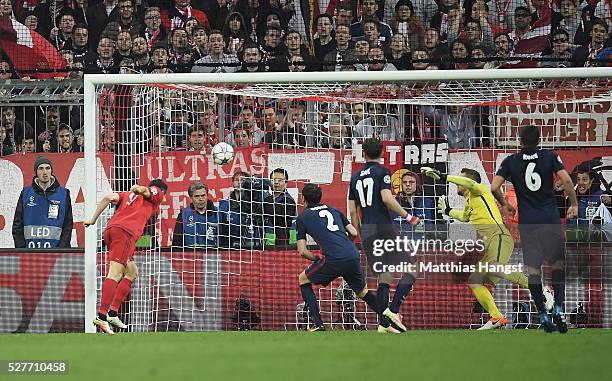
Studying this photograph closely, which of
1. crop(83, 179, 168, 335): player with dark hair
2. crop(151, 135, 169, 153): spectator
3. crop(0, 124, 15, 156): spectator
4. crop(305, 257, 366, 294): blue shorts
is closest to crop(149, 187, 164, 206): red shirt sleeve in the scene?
crop(83, 179, 168, 335): player with dark hair

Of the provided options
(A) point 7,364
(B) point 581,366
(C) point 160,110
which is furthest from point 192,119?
(B) point 581,366

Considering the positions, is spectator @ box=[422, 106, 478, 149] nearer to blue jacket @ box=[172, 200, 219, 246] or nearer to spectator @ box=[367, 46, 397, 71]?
spectator @ box=[367, 46, 397, 71]

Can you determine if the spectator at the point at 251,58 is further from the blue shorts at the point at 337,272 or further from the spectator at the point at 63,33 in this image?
the blue shorts at the point at 337,272

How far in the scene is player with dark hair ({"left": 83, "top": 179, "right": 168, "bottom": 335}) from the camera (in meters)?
10.4

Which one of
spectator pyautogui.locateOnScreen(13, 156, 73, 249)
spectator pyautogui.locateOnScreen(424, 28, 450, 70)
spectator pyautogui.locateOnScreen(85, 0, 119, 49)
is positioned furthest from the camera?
spectator pyautogui.locateOnScreen(85, 0, 119, 49)

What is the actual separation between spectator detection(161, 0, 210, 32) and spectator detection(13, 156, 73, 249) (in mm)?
3225

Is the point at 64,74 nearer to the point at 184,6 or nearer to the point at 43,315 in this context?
the point at 184,6

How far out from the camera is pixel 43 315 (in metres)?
11.7

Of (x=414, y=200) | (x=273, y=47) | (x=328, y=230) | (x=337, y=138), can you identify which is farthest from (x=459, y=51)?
(x=328, y=230)

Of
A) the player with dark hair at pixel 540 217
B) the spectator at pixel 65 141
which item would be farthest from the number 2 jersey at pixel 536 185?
the spectator at pixel 65 141

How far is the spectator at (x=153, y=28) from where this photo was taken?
14.5 m

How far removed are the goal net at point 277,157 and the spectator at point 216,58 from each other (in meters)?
2.05

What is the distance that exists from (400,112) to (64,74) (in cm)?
421

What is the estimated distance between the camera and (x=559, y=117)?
1141 cm
